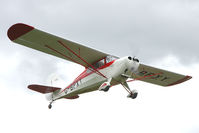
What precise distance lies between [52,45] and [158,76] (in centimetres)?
708

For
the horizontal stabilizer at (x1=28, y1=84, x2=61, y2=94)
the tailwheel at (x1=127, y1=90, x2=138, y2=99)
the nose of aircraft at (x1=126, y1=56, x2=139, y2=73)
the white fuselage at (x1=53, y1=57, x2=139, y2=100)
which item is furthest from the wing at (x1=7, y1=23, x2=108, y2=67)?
the horizontal stabilizer at (x1=28, y1=84, x2=61, y2=94)

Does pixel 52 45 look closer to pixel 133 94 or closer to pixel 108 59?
pixel 108 59

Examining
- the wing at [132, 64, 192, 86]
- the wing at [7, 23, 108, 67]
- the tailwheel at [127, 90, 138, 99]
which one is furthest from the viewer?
the wing at [132, 64, 192, 86]

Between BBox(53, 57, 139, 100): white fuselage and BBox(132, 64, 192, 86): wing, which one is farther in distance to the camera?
BBox(132, 64, 192, 86): wing

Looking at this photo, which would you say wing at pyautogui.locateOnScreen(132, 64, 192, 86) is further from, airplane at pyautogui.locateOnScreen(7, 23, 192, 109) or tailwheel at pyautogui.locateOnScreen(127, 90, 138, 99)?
tailwheel at pyautogui.locateOnScreen(127, 90, 138, 99)

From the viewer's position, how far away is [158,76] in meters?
19.9

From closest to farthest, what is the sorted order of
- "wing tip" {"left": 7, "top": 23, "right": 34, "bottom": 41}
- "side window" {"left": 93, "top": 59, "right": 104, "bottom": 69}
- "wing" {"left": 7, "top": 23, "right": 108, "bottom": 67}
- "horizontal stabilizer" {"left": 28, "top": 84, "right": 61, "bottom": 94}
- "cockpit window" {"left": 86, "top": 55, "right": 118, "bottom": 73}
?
"wing tip" {"left": 7, "top": 23, "right": 34, "bottom": 41} < "wing" {"left": 7, "top": 23, "right": 108, "bottom": 67} < "cockpit window" {"left": 86, "top": 55, "right": 118, "bottom": 73} < "side window" {"left": 93, "top": 59, "right": 104, "bottom": 69} < "horizontal stabilizer" {"left": 28, "top": 84, "right": 61, "bottom": 94}

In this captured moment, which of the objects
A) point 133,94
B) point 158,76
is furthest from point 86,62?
point 158,76

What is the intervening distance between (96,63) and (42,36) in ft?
10.9

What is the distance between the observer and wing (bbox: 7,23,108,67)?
1511 centimetres

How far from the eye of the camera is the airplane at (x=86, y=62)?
15.4 metres

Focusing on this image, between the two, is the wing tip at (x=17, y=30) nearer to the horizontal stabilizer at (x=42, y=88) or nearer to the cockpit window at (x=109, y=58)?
the cockpit window at (x=109, y=58)

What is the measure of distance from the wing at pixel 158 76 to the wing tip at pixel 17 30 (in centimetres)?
687

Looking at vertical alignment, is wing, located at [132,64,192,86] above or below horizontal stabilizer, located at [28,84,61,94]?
above
